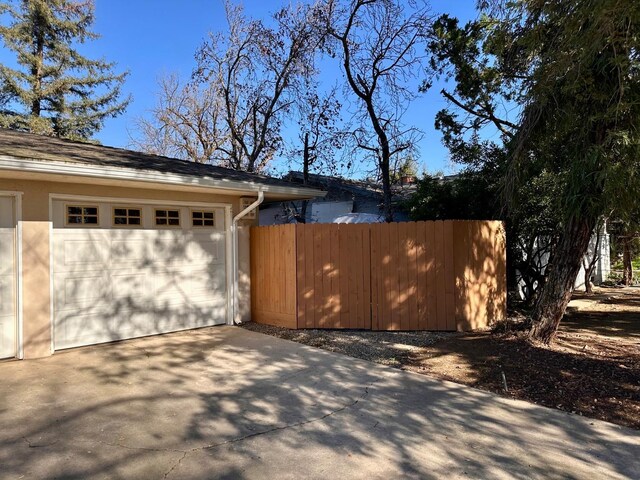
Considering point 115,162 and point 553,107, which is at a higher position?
point 553,107

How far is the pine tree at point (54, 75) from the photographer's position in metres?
19.3

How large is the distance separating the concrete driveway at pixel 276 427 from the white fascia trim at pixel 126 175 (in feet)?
8.02

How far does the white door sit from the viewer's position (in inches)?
222

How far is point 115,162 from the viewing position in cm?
654

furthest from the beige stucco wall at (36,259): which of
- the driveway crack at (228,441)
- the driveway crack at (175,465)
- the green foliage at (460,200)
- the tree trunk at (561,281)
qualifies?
the green foliage at (460,200)

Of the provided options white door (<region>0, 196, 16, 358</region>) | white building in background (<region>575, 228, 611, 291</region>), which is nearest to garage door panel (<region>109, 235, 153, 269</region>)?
white door (<region>0, 196, 16, 358</region>)

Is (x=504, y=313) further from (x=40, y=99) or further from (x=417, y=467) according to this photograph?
(x=40, y=99)

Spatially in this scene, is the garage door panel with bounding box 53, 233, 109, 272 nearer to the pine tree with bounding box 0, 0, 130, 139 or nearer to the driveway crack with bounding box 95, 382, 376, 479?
the driveway crack with bounding box 95, 382, 376, 479

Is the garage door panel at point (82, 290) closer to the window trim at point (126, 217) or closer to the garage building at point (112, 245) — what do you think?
the garage building at point (112, 245)

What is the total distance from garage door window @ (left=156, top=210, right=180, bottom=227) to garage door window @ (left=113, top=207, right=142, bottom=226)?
12.7 inches

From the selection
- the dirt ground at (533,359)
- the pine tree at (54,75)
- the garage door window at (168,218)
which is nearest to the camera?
the dirt ground at (533,359)

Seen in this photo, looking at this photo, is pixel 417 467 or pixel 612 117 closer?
pixel 417 467

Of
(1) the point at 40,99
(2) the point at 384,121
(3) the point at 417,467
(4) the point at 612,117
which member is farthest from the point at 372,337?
(1) the point at 40,99

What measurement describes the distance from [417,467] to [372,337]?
401 cm
